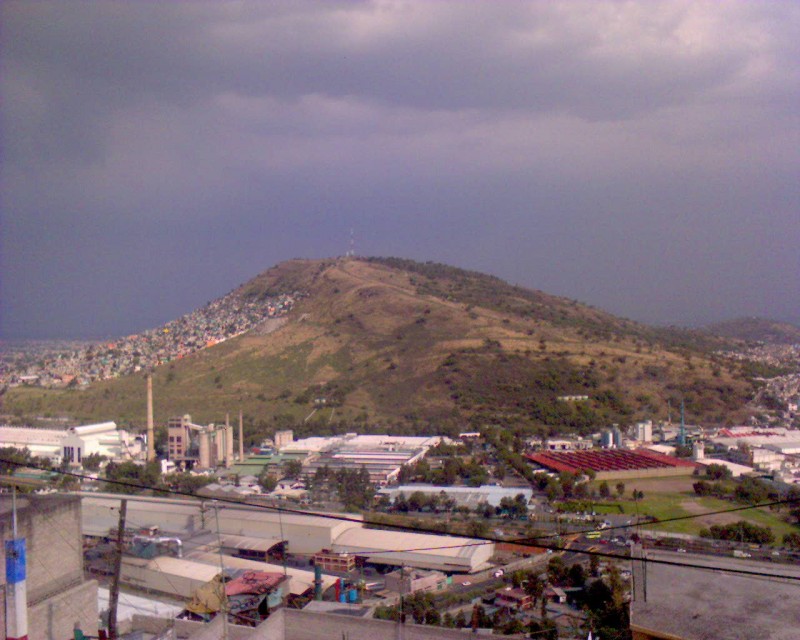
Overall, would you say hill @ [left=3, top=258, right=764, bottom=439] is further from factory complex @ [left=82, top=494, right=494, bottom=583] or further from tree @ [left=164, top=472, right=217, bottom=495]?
factory complex @ [left=82, top=494, right=494, bottom=583]

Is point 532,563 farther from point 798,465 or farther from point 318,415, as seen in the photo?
point 318,415

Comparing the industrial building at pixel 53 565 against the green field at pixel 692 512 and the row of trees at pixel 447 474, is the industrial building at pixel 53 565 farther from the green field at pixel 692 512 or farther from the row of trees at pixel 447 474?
the row of trees at pixel 447 474

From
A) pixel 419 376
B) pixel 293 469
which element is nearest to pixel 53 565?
pixel 293 469

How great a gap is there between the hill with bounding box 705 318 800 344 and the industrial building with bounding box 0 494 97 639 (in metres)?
41.3

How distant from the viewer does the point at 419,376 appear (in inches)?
914

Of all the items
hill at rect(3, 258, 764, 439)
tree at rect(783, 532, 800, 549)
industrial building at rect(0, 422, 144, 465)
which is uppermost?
hill at rect(3, 258, 764, 439)

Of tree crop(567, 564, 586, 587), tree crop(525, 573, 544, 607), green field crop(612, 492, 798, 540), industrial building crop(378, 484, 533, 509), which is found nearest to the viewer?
tree crop(525, 573, 544, 607)

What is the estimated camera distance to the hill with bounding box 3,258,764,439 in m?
20.8

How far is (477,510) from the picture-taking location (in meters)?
12.3

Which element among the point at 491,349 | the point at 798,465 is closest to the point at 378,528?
the point at 798,465

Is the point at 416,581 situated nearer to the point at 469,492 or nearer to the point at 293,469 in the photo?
the point at 469,492

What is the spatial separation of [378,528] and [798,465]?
882cm

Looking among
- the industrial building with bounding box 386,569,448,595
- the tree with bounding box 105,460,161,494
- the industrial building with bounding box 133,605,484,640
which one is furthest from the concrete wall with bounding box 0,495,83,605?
the tree with bounding box 105,460,161,494

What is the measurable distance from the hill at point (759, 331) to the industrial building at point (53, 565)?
135ft
